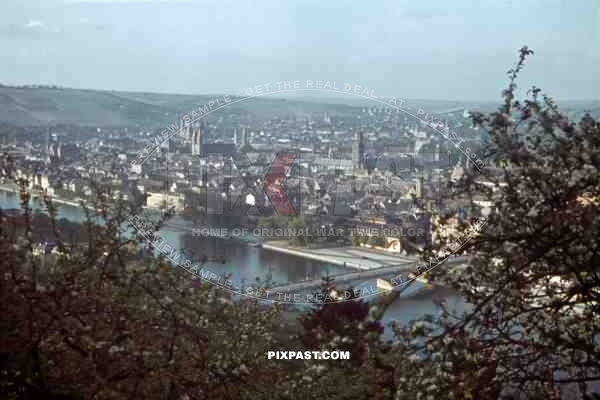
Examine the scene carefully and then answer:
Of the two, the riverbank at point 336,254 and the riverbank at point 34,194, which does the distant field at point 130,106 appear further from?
the riverbank at point 34,194

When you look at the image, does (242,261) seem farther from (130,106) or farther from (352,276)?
(130,106)

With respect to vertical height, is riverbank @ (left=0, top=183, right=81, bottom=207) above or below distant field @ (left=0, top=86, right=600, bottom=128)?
below

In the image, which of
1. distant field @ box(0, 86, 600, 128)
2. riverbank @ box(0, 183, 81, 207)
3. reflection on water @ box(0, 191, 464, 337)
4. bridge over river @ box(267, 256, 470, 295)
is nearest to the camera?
riverbank @ box(0, 183, 81, 207)

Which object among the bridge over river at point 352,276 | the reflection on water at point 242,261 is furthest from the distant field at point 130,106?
the bridge over river at point 352,276

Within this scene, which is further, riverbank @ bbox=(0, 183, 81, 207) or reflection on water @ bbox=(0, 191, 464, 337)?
reflection on water @ bbox=(0, 191, 464, 337)

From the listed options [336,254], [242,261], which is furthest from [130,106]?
[336,254]

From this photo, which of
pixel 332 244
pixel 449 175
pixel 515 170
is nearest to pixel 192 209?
pixel 332 244

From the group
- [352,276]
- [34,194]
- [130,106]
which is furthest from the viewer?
[130,106]

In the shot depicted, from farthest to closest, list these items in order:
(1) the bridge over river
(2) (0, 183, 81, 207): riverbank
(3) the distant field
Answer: (3) the distant field, (1) the bridge over river, (2) (0, 183, 81, 207): riverbank

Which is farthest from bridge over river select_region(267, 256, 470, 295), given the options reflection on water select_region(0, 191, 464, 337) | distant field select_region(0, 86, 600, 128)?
distant field select_region(0, 86, 600, 128)

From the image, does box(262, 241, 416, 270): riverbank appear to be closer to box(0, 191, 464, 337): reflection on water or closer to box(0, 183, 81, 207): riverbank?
box(0, 191, 464, 337): reflection on water

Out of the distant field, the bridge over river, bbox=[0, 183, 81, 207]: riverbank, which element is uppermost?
the distant field

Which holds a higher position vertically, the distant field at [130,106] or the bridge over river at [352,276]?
the distant field at [130,106]
